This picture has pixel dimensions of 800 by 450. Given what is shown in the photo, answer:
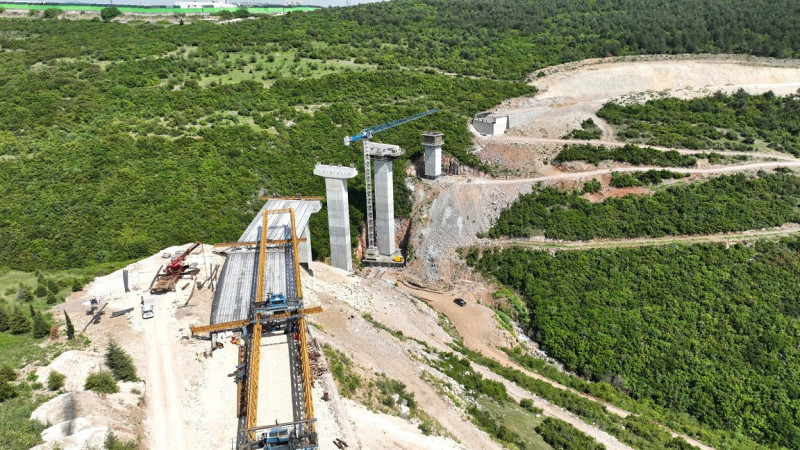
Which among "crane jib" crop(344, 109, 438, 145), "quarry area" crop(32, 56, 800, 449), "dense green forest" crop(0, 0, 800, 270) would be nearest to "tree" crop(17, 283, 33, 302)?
"quarry area" crop(32, 56, 800, 449)

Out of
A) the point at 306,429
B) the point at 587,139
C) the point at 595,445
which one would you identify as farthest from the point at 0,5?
the point at 595,445

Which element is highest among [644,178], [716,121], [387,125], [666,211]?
[387,125]

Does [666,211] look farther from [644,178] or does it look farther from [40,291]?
[40,291]

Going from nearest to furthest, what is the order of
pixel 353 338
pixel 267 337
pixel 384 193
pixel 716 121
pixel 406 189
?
pixel 267 337 → pixel 353 338 → pixel 384 193 → pixel 406 189 → pixel 716 121

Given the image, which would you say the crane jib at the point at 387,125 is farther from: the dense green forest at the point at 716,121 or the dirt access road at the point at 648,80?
the dense green forest at the point at 716,121

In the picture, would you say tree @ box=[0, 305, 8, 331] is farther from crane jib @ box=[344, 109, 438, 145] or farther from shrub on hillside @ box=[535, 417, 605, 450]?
crane jib @ box=[344, 109, 438, 145]

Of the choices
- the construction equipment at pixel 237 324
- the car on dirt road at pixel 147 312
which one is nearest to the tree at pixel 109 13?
the car on dirt road at pixel 147 312

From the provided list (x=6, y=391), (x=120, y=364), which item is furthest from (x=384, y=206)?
(x=6, y=391)
